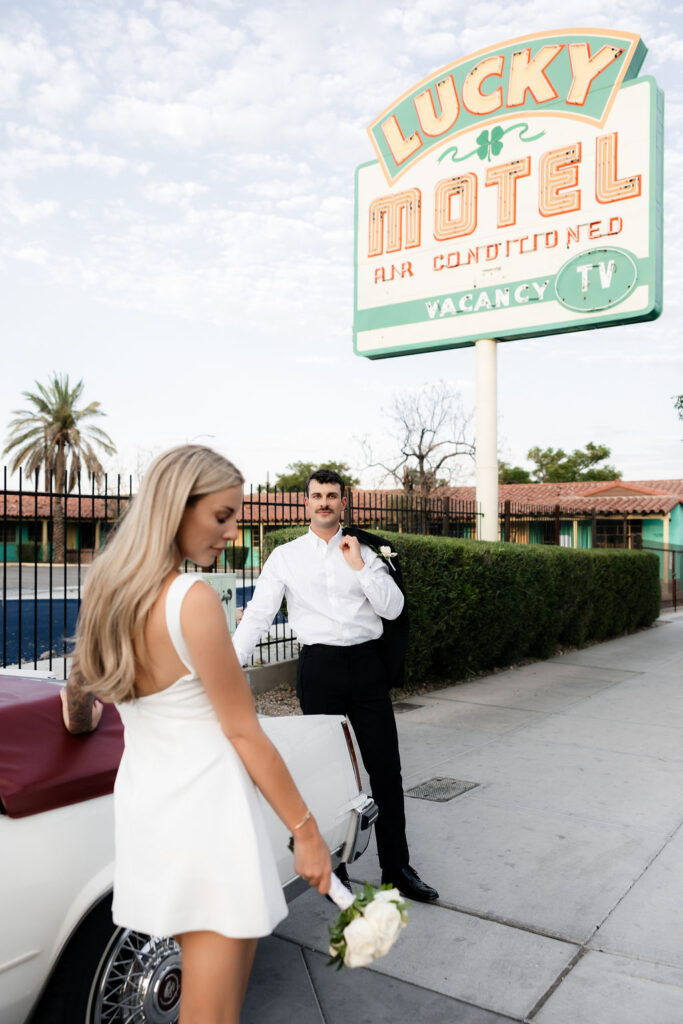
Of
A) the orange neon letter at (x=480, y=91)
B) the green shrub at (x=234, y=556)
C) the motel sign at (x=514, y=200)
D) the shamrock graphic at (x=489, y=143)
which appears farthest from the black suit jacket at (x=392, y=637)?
the orange neon letter at (x=480, y=91)

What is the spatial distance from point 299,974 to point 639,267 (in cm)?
1015

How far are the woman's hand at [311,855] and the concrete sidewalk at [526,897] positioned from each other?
1.46 m

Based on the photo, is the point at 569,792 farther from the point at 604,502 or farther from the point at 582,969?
the point at 604,502

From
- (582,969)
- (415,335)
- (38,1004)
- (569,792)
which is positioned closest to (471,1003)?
(582,969)

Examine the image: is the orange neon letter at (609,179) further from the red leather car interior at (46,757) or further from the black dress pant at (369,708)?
the red leather car interior at (46,757)

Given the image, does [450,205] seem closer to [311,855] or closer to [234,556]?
[234,556]

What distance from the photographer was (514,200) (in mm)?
12031

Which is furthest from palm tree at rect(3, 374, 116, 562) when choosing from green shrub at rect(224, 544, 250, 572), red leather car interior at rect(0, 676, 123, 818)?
red leather car interior at rect(0, 676, 123, 818)

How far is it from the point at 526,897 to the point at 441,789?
5.32 feet

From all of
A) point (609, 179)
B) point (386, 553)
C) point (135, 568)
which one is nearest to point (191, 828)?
point (135, 568)

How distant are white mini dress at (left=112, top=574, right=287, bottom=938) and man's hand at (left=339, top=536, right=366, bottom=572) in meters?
1.81

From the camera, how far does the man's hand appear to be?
349 cm

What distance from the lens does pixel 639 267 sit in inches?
428

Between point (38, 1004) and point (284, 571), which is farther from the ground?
point (284, 571)
